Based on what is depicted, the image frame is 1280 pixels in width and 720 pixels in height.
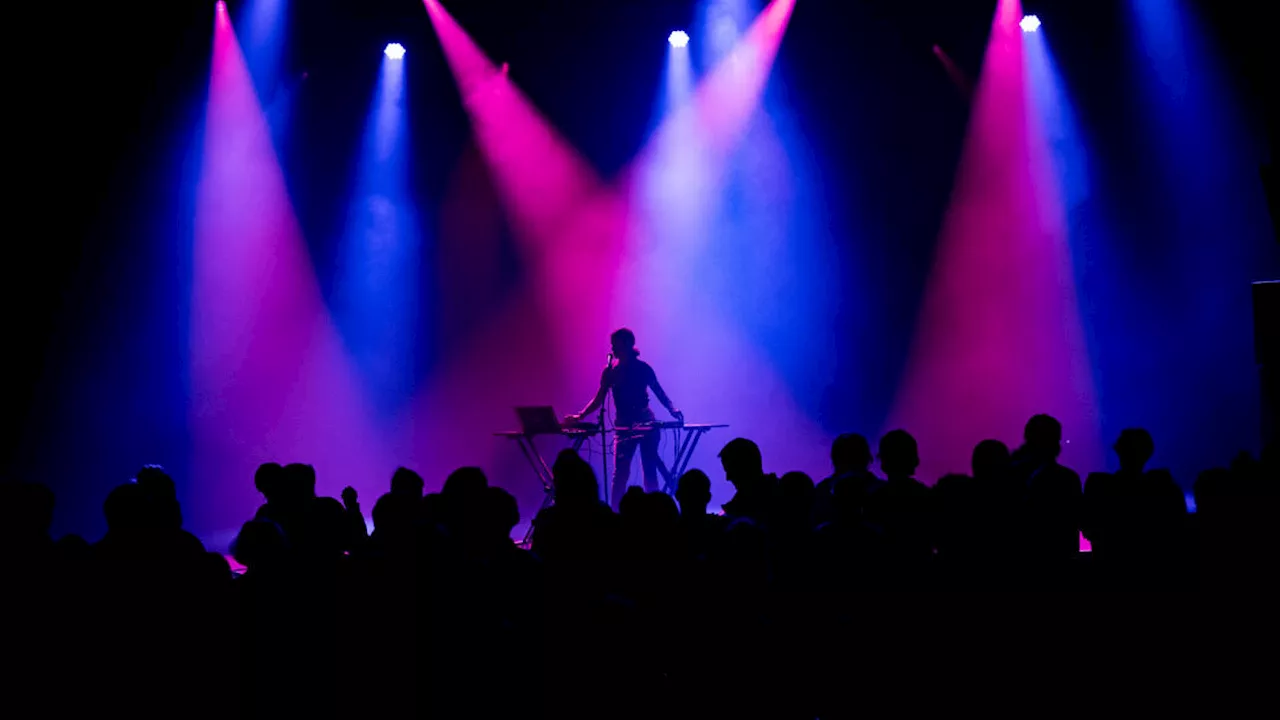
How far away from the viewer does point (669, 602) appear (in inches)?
125

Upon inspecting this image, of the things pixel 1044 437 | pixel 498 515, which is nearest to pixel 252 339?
pixel 498 515

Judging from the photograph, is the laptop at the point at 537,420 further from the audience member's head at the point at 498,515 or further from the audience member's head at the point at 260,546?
the audience member's head at the point at 260,546

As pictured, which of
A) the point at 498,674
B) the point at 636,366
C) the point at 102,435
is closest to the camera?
the point at 498,674

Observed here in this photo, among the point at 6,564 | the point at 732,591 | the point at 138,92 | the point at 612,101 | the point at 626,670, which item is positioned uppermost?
the point at 612,101

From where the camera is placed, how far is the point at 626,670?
3014 mm

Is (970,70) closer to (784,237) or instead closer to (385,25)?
(784,237)

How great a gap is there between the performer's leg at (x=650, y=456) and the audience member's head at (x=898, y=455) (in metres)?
4.25

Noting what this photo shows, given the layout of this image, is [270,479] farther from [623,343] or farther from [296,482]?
[623,343]

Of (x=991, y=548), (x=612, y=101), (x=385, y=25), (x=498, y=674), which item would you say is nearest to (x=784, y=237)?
(x=612, y=101)

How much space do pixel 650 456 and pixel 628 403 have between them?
523mm

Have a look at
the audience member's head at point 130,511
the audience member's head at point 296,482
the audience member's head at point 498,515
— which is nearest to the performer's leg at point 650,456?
the audience member's head at point 296,482

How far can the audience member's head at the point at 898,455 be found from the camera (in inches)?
164

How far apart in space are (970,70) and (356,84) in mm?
7184

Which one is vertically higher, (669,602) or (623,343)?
(623,343)
